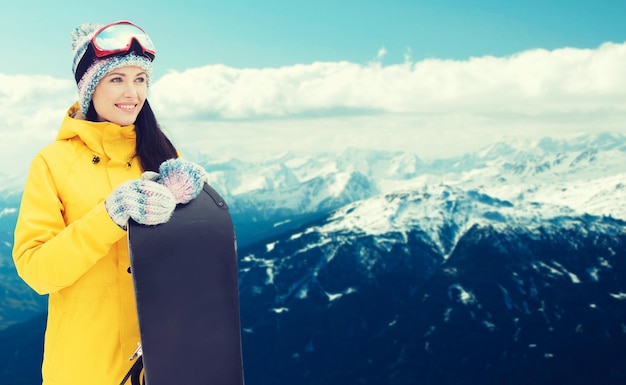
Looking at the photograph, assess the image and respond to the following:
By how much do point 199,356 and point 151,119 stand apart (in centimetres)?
196

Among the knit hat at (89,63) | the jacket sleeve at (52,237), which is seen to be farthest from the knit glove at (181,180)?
the knit hat at (89,63)

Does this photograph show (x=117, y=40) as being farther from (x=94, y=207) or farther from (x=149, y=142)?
(x=94, y=207)

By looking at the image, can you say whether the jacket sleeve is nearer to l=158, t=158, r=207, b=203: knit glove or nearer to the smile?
l=158, t=158, r=207, b=203: knit glove

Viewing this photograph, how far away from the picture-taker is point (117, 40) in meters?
3.65

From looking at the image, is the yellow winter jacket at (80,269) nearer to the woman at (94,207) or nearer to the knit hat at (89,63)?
the woman at (94,207)

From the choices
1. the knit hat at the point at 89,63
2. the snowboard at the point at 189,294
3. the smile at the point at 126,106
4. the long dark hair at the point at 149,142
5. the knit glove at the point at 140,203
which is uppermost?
the knit hat at the point at 89,63

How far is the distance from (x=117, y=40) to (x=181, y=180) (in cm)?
117

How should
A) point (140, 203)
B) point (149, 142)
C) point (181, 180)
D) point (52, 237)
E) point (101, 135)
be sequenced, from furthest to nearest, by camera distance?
1. point (149, 142)
2. point (101, 135)
3. point (181, 180)
4. point (52, 237)
5. point (140, 203)

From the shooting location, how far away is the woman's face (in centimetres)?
373

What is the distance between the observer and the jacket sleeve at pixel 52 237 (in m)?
3.18

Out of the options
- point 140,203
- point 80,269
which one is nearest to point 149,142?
point 140,203

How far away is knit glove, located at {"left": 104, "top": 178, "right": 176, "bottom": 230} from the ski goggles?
1068 mm

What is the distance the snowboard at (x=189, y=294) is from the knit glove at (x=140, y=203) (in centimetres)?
11

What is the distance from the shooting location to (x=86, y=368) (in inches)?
142
